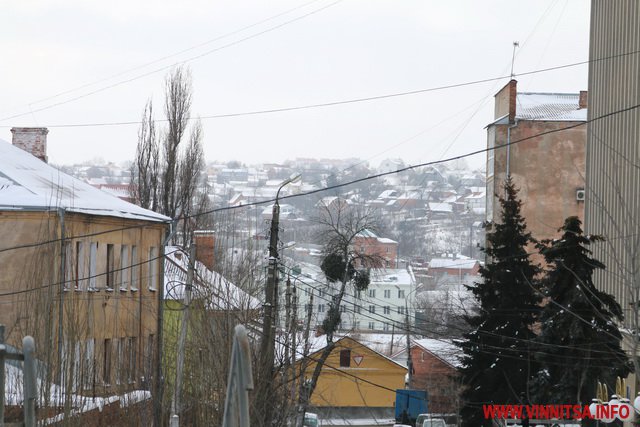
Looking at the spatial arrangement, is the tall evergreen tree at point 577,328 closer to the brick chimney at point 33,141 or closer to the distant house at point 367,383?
the brick chimney at point 33,141

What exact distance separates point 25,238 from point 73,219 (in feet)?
4.71

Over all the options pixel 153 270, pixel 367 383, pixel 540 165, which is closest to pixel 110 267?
pixel 153 270

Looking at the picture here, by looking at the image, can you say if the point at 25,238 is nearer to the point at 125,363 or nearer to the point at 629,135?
the point at 125,363

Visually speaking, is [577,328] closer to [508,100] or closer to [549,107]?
[508,100]

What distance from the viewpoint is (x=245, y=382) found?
725cm

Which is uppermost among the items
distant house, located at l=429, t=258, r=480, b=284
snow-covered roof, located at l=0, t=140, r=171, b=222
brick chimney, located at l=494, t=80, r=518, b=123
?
brick chimney, located at l=494, t=80, r=518, b=123

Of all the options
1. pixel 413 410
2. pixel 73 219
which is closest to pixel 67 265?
pixel 73 219

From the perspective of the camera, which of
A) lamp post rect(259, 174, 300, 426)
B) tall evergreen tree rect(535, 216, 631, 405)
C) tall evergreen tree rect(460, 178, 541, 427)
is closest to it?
lamp post rect(259, 174, 300, 426)

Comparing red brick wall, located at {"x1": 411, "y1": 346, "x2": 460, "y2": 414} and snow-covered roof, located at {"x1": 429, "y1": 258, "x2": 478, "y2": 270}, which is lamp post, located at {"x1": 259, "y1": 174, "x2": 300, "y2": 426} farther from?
snow-covered roof, located at {"x1": 429, "y1": 258, "x2": 478, "y2": 270}

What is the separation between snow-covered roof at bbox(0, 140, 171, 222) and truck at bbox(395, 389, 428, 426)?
2662 centimetres

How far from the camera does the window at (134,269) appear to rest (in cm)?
3425

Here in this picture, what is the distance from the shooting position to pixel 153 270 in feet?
119

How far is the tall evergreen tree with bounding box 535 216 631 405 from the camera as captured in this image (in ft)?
83.3

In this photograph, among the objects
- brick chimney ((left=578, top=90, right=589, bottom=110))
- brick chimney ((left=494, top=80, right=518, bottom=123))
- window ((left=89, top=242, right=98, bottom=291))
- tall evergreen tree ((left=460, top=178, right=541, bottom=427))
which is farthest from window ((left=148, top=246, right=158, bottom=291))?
brick chimney ((left=578, top=90, right=589, bottom=110))
